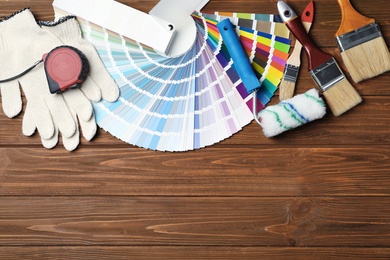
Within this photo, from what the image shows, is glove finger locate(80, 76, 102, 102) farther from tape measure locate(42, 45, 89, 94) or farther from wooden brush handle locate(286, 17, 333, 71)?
wooden brush handle locate(286, 17, 333, 71)

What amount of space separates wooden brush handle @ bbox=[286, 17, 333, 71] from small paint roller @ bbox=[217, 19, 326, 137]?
7 cm

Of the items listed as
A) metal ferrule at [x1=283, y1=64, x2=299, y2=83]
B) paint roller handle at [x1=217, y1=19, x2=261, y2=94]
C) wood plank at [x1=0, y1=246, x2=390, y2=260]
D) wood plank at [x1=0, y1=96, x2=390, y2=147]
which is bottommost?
wood plank at [x1=0, y1=246, x2=390, y2=260]

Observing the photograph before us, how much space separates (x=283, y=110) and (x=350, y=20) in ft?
0.80

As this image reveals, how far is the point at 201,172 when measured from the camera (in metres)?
0.94

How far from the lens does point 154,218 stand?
94cm

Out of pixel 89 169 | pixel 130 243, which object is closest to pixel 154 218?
pixel 130 243

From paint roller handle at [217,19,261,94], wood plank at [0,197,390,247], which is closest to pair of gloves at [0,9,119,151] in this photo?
wood plank at [0,197,390,247]

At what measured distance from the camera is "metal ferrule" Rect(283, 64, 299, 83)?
3.10 ft

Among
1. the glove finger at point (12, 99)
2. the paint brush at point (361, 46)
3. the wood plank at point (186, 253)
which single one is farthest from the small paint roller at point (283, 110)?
the glove finger at point (12, 99)

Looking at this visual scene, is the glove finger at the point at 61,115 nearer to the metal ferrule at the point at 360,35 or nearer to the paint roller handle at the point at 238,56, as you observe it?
the paint roller handle at the point at 238,56

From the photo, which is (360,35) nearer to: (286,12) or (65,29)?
(286,12)

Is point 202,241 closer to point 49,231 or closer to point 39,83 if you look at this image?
point 49,231

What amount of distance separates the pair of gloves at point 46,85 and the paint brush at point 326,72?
0.40 m

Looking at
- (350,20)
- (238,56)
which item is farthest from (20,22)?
(350,20)
